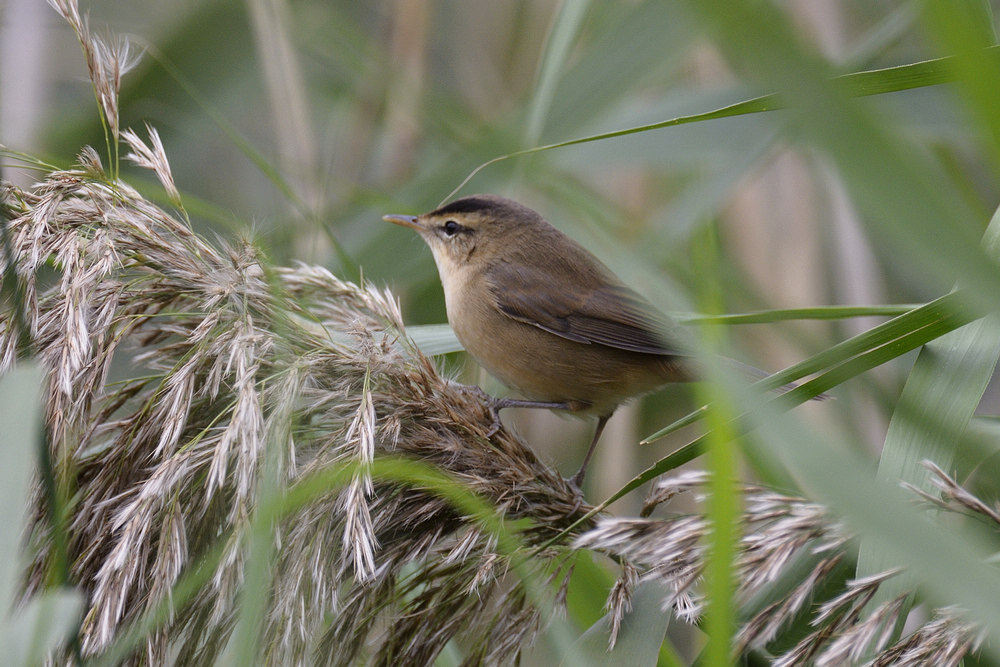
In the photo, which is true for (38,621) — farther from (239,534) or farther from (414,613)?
(414,613)

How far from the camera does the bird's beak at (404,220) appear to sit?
7.92ft

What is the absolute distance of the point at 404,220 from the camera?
2.47 metres

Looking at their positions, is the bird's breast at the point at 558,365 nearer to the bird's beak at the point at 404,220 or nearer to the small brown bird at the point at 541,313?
the small brown bird at the point at 541,313

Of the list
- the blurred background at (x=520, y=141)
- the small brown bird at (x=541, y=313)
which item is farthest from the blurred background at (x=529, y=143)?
the small brown bird at (x=541, y=313)

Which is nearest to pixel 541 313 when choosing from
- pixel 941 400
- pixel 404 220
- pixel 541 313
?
pixel 541 313

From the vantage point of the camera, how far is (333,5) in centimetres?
317

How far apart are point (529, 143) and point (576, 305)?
3.35ft

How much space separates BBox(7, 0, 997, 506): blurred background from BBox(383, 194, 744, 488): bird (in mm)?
124

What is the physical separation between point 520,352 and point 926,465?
153 cm

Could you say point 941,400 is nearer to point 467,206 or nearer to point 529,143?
point 529,143

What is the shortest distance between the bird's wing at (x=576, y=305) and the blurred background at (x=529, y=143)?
14 cm

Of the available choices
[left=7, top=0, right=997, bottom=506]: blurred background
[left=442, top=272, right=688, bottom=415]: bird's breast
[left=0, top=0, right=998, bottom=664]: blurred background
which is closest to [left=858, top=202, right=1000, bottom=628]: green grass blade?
[left=0, top=0, right=998, bottom=664]: blurred background

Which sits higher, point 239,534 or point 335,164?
point 335,164

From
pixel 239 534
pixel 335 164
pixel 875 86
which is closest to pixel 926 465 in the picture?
pixel 875 86
